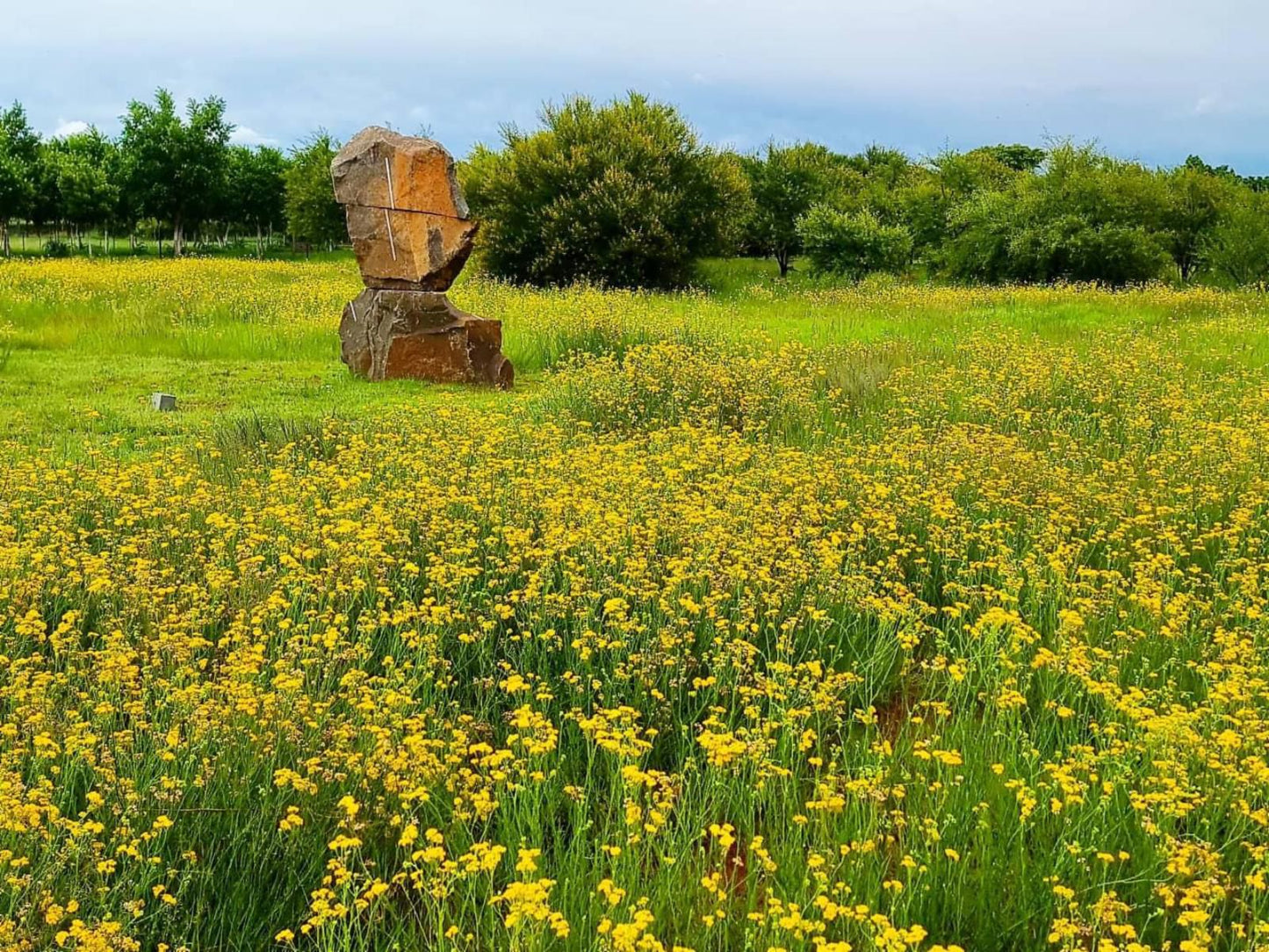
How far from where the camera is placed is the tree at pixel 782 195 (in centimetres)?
3316

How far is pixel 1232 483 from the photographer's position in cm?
659

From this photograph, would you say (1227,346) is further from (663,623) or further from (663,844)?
(663,844)

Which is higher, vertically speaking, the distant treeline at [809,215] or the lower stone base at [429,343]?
the distant treeline at [809,215]

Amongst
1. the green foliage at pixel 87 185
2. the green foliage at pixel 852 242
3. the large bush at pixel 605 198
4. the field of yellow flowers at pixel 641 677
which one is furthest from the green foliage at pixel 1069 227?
the green foliage at pixel 87 185

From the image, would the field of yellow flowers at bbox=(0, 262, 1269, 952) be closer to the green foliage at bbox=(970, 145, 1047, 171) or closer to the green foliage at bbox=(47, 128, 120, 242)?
the green foliage at bbox=(47, 128, 120, 242)

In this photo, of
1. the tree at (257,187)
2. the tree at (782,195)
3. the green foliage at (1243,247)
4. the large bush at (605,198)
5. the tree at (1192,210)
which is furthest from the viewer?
the tree at (257,187)

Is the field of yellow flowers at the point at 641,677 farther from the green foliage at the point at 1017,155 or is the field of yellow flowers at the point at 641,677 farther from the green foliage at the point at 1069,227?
the green foliage at the point at 1017,155

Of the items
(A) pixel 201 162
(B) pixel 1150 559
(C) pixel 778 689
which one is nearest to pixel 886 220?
(A) pixel 201 162

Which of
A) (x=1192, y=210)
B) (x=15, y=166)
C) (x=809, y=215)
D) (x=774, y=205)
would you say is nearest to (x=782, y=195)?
(x=774, y=205)

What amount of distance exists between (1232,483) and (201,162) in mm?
43018

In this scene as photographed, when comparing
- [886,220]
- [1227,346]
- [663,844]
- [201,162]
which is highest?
[201,162]

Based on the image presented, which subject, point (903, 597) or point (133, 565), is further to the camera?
point (133, 565)

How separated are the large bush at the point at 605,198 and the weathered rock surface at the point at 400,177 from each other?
1174cm

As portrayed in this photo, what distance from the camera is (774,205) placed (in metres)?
33.4
